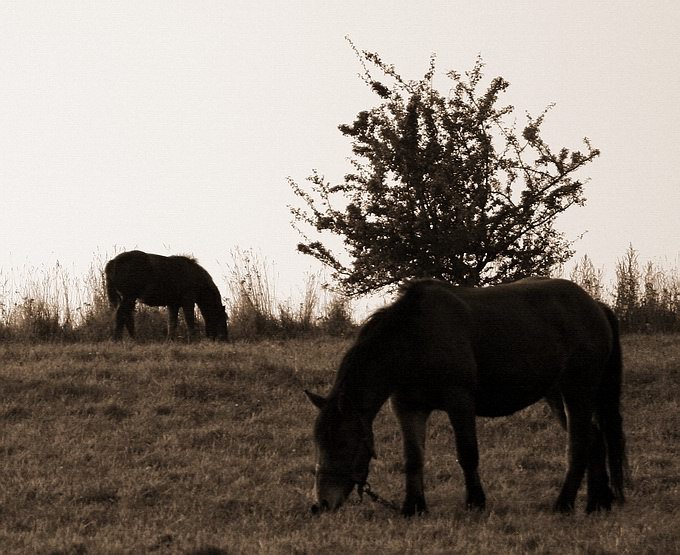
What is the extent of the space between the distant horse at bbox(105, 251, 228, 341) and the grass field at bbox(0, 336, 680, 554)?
221cm

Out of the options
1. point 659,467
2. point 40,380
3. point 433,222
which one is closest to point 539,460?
point 659,467

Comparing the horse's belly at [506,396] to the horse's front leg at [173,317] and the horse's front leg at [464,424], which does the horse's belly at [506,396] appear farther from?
the horse's front leg at [173,317]

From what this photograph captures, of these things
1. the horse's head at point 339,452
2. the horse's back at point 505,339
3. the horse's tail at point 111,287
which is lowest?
the horse's head at point 339,452

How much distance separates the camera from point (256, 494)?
8031 millimetres

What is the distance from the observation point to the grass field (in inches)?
259

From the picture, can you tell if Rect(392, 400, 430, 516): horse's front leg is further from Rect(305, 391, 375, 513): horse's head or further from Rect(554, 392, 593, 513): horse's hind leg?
Rect(554, 392, 593, 513): horse's hind leg

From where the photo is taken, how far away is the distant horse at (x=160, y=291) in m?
16.4

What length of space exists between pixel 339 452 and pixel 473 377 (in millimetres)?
1079

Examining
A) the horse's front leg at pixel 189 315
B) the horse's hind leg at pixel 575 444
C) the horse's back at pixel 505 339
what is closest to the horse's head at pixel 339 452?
the horse's back at pixel 505 339

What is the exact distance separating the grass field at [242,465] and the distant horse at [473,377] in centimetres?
36

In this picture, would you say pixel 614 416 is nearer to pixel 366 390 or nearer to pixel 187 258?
pixel 366 390

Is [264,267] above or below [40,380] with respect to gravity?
above

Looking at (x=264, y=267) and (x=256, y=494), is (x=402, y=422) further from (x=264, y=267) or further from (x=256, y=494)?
(x=264, y=267)

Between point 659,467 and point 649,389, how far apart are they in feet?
9.52
